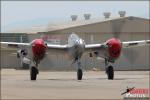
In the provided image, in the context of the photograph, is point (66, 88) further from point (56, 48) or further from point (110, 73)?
point (56, 48)

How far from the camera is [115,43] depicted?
34281mm

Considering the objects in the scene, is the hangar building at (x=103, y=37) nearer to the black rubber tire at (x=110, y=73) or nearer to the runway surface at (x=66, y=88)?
the black rubber tire at (x=110, y=73)

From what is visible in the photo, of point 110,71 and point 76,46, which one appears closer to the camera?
point 76,46

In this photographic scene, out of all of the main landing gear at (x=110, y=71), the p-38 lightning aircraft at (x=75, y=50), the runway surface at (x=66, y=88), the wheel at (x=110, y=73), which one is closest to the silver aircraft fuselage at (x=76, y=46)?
the p-38 lightning aircraft at (x=75, y=50)

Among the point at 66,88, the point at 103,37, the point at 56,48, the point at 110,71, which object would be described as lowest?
the point at 66,88

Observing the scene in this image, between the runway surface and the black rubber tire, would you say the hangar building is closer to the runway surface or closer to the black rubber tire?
the black rubber tire

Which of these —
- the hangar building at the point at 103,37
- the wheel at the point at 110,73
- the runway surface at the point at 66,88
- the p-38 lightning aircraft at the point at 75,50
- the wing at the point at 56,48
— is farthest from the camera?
the hangar building at the point at 103,37

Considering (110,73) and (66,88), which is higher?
(110,73)

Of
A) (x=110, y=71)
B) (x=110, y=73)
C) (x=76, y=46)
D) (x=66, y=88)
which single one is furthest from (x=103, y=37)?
(x=66, y=88)

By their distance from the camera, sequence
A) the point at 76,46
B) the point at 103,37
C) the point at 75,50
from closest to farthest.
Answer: the point at 76,46 → the point at 75,50 → the point at 103,37

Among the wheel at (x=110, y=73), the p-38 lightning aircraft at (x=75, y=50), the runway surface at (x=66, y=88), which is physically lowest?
the runway surface at (x=66, y=88)

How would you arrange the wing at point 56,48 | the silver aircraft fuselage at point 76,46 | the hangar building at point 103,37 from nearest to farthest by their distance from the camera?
1. the silver aircraft fuselage at point 76,46
2. the wing at point 56,48
3. the hangar building at point 103,37

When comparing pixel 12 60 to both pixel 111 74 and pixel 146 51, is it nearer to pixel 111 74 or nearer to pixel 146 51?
pixel 146 51

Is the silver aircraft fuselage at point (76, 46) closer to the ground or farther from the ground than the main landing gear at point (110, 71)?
farther from the ground
